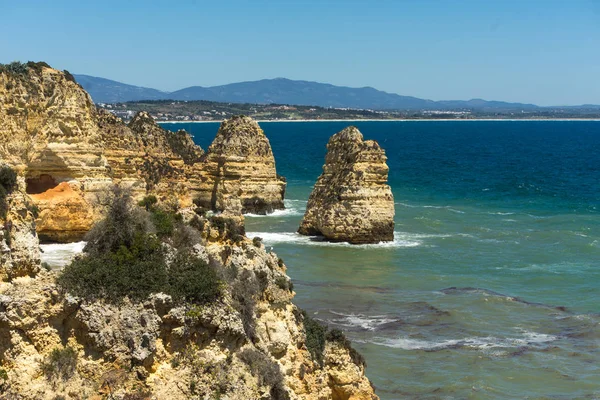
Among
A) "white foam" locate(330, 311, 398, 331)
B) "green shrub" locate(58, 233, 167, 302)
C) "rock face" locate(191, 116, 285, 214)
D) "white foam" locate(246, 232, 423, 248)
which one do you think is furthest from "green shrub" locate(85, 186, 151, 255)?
"rock face" locate(191, 116, 285, 214)

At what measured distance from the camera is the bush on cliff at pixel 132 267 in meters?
12.5

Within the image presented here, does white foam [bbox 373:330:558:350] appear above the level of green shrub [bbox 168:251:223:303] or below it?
below

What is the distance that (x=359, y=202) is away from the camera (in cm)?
4522

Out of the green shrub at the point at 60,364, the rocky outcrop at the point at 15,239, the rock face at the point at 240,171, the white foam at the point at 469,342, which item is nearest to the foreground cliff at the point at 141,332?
the green shrub at the point at 60,364

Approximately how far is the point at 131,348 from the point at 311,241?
34.5m

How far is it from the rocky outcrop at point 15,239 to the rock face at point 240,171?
136 ft

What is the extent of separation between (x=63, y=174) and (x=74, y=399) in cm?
1941

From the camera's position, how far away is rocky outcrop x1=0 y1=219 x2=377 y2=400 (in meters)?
11.8

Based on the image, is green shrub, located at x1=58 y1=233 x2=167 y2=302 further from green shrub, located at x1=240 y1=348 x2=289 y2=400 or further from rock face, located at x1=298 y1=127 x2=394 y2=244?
rock face, located at x1=298 y1=127 x2=394 y2=244

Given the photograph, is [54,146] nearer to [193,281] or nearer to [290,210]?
[193,281]

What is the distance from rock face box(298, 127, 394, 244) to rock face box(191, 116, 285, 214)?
35.4 ft

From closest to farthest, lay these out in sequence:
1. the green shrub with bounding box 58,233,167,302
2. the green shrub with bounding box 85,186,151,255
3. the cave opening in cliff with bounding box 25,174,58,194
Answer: the green shrub with bounding box 58,233,167,302 < the green shrub with bounding box 85,186,151,255 < the cave opening in cliff with bounding box 25,174,58,194

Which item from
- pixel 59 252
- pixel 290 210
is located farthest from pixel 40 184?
pixel 290 210

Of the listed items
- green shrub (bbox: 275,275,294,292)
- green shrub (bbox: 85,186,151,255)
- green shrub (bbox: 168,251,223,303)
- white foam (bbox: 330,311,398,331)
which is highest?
green shrub (bbox: 85,186,151,255)
